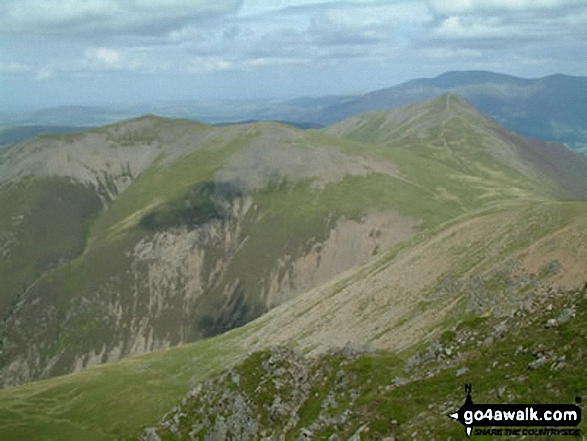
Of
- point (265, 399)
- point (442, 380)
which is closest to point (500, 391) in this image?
point (442, 380)

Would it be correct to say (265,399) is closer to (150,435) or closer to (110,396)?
(150,435)

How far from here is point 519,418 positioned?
2777 cm

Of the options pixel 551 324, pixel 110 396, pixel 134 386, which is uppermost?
pixel 551 324

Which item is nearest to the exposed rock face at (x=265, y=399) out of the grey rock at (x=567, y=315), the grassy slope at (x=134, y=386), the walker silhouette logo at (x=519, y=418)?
the walker silhouette logo at (x=519, y=418)

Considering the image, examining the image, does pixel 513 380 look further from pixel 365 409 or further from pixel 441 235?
pixel 441 235

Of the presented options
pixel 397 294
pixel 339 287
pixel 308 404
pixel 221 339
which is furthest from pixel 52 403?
pixel 308 404

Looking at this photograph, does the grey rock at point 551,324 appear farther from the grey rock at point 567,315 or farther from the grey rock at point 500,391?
the grey rock at point 500,391

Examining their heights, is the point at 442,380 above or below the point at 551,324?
below

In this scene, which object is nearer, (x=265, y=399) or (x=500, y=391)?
(x=500, y=391)

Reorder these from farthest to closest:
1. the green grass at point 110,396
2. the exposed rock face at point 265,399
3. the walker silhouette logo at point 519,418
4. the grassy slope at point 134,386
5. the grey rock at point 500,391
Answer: the green grass at point 110,396 < the grassy slope at point 134,386 < the exposed rock face at point 265,399 < the grey rock at point 500,391 < the walker silhouette logo at point 519,418

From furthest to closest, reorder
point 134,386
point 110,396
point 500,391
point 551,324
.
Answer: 1. point 134,386
2. point 110,396
3. point 551,324
4. point 500,391

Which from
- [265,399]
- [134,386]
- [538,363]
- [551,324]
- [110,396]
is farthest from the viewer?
[134,386]

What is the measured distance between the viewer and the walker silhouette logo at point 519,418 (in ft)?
85.2

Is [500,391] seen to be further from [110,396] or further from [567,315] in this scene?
[110,396]
